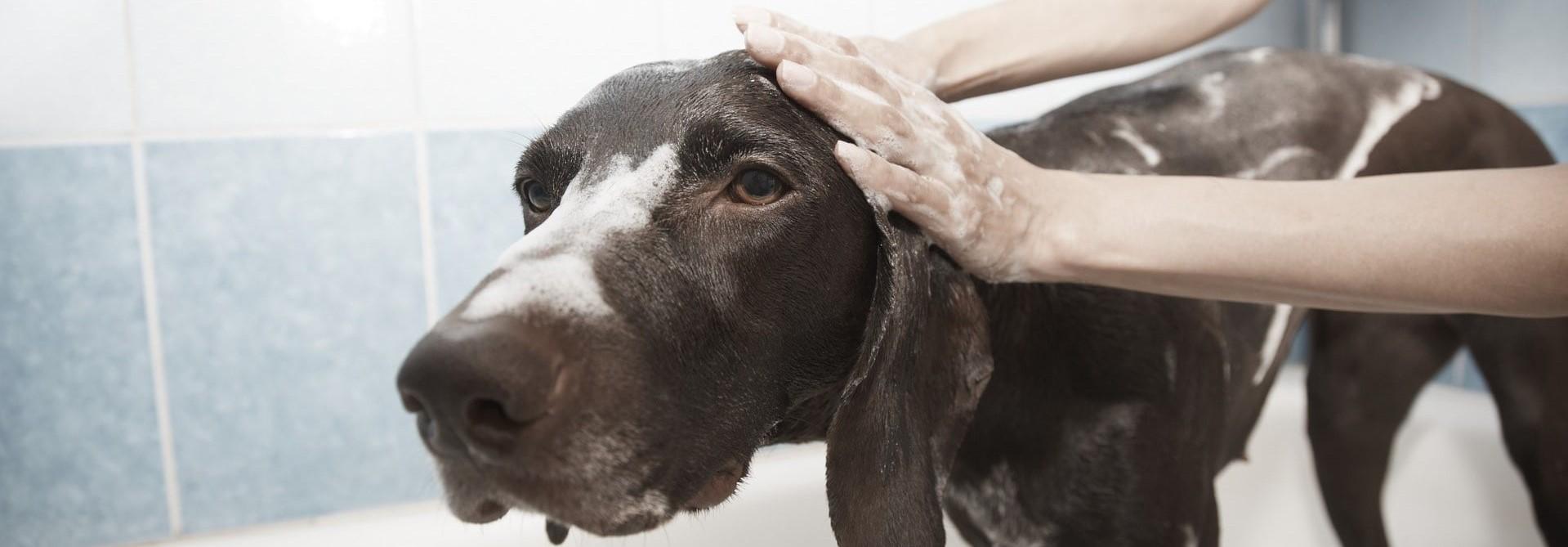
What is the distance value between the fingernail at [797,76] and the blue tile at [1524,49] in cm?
217

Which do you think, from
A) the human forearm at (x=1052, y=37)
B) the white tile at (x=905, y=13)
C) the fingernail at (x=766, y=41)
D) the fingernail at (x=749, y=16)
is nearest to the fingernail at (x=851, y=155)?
the fingernail at (x=766, y=41)

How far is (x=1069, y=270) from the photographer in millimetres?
936

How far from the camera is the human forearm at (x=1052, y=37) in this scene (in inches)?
54.2

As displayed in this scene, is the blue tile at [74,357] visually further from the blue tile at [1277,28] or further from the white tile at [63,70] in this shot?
the blue tile at [1277,28]

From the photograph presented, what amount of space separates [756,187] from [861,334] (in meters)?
0.19

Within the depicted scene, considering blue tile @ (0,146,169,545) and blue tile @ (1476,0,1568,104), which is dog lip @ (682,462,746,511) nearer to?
blue tile @ (0,146,169,545)

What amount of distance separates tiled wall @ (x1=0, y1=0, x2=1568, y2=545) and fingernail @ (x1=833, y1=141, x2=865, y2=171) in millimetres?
1224

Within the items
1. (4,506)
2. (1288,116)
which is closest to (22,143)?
(4,506)

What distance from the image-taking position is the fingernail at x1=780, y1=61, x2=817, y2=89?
0.88m

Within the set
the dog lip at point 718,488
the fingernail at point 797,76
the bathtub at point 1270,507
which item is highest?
the fingernail at point 797,76

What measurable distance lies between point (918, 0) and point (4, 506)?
2.05m

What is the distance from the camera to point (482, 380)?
25.6 inches

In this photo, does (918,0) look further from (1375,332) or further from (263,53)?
(263,53)

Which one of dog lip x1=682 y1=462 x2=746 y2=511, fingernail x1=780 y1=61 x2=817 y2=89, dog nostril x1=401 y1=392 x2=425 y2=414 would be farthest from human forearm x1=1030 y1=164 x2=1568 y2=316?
dog nostril x1=401 y1=392 x2=425 y2=414
